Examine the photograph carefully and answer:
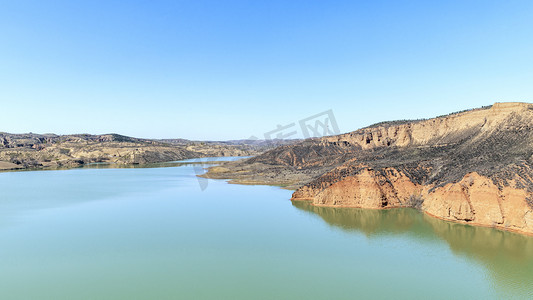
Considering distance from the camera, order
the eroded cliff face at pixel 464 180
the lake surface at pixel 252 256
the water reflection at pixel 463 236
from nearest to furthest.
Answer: the lake surface at pixel 252 256, the water reflection at pixel 463 236, the eroded cliff face at pixel 464 180

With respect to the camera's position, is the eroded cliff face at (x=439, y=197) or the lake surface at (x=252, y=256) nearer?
the lake surface at (x=252, y=256)

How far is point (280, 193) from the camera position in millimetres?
63219

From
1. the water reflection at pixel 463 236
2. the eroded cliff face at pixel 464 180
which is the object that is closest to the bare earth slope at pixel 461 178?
the eroded cliff face at pixel 464 180

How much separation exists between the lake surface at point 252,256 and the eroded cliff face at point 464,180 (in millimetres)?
2484

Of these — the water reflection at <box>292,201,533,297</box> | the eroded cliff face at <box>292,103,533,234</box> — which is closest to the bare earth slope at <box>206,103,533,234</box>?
the eroded cliff face at <box>292,103,533,234</box>

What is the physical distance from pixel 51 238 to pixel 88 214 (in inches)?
474

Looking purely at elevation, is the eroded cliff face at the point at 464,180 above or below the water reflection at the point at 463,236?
above

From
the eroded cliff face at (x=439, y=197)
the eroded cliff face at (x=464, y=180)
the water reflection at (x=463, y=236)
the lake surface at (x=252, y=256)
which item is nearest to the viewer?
the lake surface at (x=252, y=256)

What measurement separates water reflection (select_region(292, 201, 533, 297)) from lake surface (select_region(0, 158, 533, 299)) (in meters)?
0.11

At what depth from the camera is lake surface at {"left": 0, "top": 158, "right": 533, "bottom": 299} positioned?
1995 centimetres

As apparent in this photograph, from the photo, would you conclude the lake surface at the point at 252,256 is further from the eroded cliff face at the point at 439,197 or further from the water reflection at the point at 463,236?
the eroded cliff face at the point at 439,197

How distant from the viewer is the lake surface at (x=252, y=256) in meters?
20.0

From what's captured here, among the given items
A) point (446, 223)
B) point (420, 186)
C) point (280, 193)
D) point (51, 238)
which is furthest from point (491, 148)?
point (51, 238)

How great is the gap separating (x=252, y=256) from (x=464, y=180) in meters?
29.9
